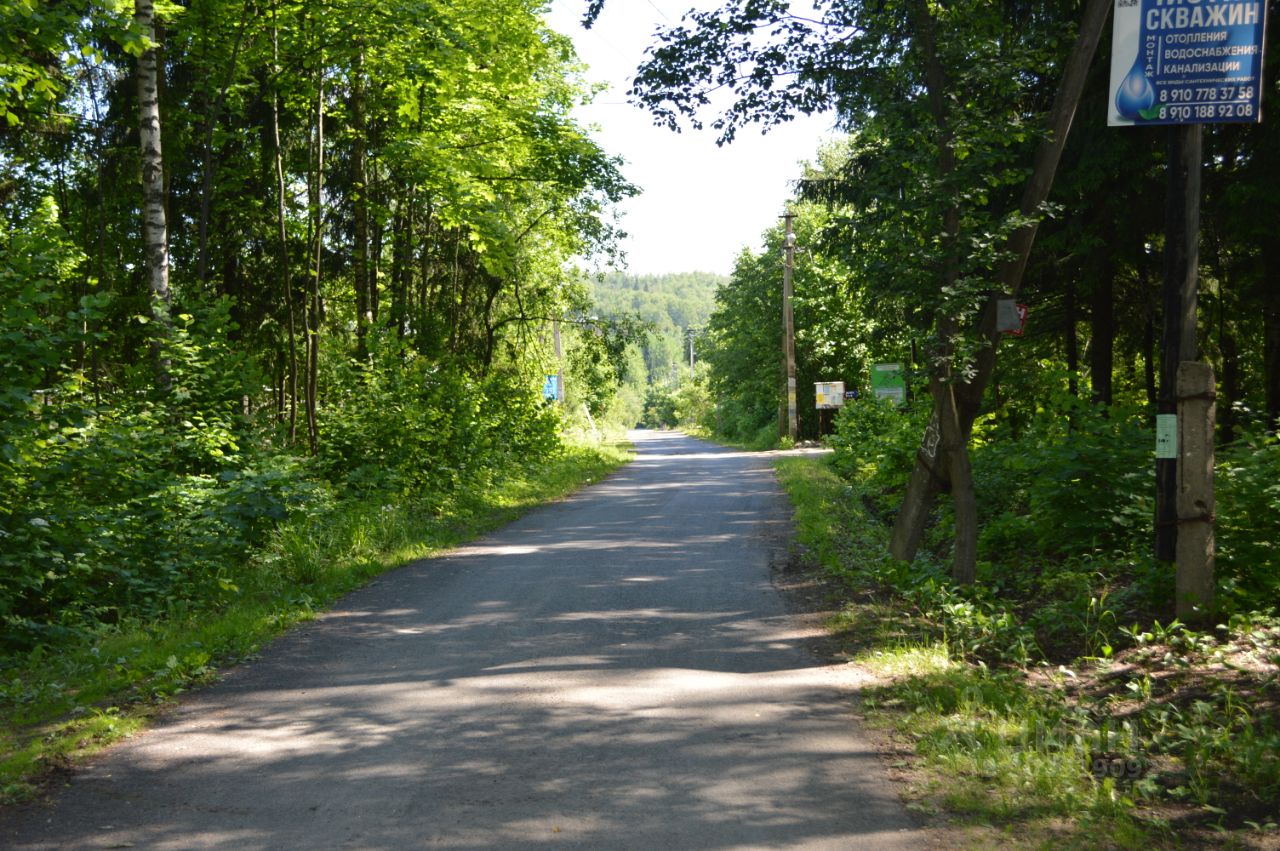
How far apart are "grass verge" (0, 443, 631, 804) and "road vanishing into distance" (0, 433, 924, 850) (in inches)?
9.5

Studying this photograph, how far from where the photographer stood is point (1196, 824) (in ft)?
15.2

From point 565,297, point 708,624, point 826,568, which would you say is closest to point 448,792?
point 708,624

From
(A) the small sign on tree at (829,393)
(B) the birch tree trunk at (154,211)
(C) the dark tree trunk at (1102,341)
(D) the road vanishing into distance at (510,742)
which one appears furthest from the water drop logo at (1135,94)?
(A) the small sign on tree at (829,393)

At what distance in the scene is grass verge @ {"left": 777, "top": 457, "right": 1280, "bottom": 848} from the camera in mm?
4551

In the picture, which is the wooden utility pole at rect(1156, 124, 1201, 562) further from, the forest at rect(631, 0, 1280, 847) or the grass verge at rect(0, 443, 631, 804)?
the grass verge at rect(0, 443, 631, 804)

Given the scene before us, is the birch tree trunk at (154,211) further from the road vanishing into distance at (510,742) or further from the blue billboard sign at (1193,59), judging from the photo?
the blue billboard sign at (1193,59)

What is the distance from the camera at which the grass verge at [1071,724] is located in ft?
14.9

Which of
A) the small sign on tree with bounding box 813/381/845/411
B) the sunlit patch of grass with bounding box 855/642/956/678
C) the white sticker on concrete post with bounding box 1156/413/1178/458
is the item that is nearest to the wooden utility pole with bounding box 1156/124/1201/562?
the white sticker on concrete post with bounding box 1156/413/1178/458

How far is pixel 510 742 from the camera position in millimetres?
5469

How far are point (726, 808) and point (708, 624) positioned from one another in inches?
157

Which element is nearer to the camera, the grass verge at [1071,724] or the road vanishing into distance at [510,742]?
the road vanishing into distance at [510,742]

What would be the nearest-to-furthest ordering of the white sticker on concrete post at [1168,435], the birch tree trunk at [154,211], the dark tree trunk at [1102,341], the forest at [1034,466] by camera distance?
the forest at [1034,466], the white sticker on concrete post at [1168,435], the birch tree trunk at [154,211], the dark tree trunk at [1102,341]

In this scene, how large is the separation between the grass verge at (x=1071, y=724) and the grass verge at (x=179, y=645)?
4398 millimetres

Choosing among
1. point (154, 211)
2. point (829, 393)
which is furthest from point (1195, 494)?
point (829, 393)
